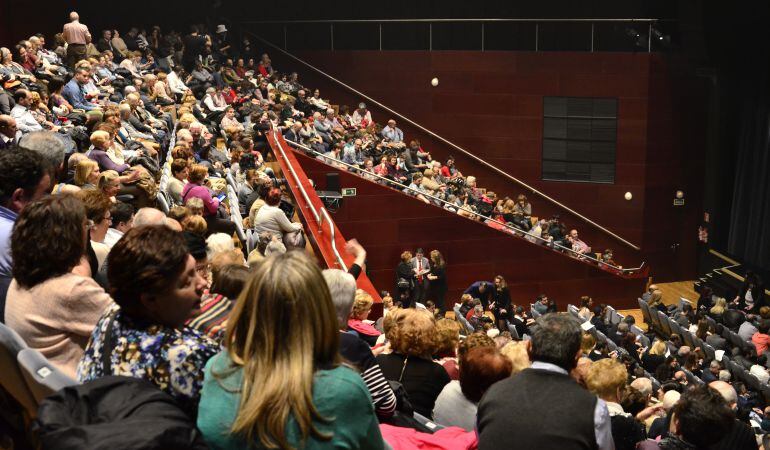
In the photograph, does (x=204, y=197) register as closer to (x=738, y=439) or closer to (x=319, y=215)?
(x=319, y=215)

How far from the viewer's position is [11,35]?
17.2 m

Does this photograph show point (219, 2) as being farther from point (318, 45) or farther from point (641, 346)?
point (641, 346)

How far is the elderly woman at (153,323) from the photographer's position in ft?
7.61

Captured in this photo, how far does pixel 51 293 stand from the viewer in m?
2.97

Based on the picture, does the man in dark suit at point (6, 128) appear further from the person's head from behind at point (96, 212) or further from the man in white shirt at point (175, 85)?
the man in white shirt at point (175, 85)

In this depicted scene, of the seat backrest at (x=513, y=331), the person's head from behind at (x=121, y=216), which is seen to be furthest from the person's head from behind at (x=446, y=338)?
the seat backrest at (x=513, y=331)

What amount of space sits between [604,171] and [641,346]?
6986mm

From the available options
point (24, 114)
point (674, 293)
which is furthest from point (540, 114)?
point (24, 114)

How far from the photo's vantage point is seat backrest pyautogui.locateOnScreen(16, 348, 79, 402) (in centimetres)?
260

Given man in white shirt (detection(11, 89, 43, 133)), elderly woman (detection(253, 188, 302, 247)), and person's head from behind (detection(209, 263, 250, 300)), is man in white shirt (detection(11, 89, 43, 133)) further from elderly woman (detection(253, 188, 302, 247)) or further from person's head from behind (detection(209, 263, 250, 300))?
person's head from behind (detection(209, 263, 250, 300))

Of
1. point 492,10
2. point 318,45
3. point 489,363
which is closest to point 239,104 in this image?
point 318,45

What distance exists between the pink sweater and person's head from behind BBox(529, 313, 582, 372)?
1.40 m

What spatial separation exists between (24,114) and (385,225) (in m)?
7.89

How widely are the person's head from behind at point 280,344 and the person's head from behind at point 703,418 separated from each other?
2.19m
